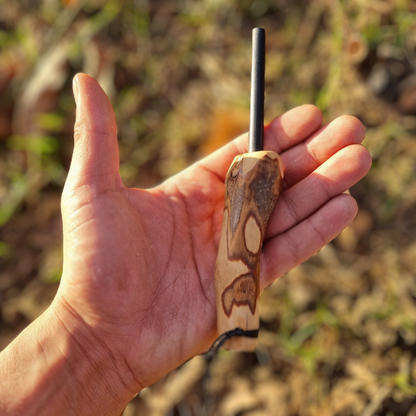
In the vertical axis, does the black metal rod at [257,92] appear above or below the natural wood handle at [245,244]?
above

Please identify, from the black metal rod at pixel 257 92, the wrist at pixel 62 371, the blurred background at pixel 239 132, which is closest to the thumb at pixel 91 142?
the wrist at pixel 62 371

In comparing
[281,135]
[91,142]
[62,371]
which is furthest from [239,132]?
[62,371]

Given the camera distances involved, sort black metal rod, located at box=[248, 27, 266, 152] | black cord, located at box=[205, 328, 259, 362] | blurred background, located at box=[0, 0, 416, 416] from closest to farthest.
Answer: black cord, located at box=[205, 328, 259, 362]
black metal rod, located at box=[248, 27, 266, 152]
blurred background, located at box=[0, 0, 416, 416]

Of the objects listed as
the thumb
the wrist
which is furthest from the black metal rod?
the wrist

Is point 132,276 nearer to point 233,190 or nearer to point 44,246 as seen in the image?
point 233,190

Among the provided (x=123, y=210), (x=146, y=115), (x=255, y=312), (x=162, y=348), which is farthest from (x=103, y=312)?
(x=146, y=115)

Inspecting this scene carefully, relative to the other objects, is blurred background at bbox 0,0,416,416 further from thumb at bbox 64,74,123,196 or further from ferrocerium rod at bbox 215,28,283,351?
thumb at bbox 64,74,123,196

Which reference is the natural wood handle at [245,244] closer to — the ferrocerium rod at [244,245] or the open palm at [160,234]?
the ferrocerium rod at [244,245]
